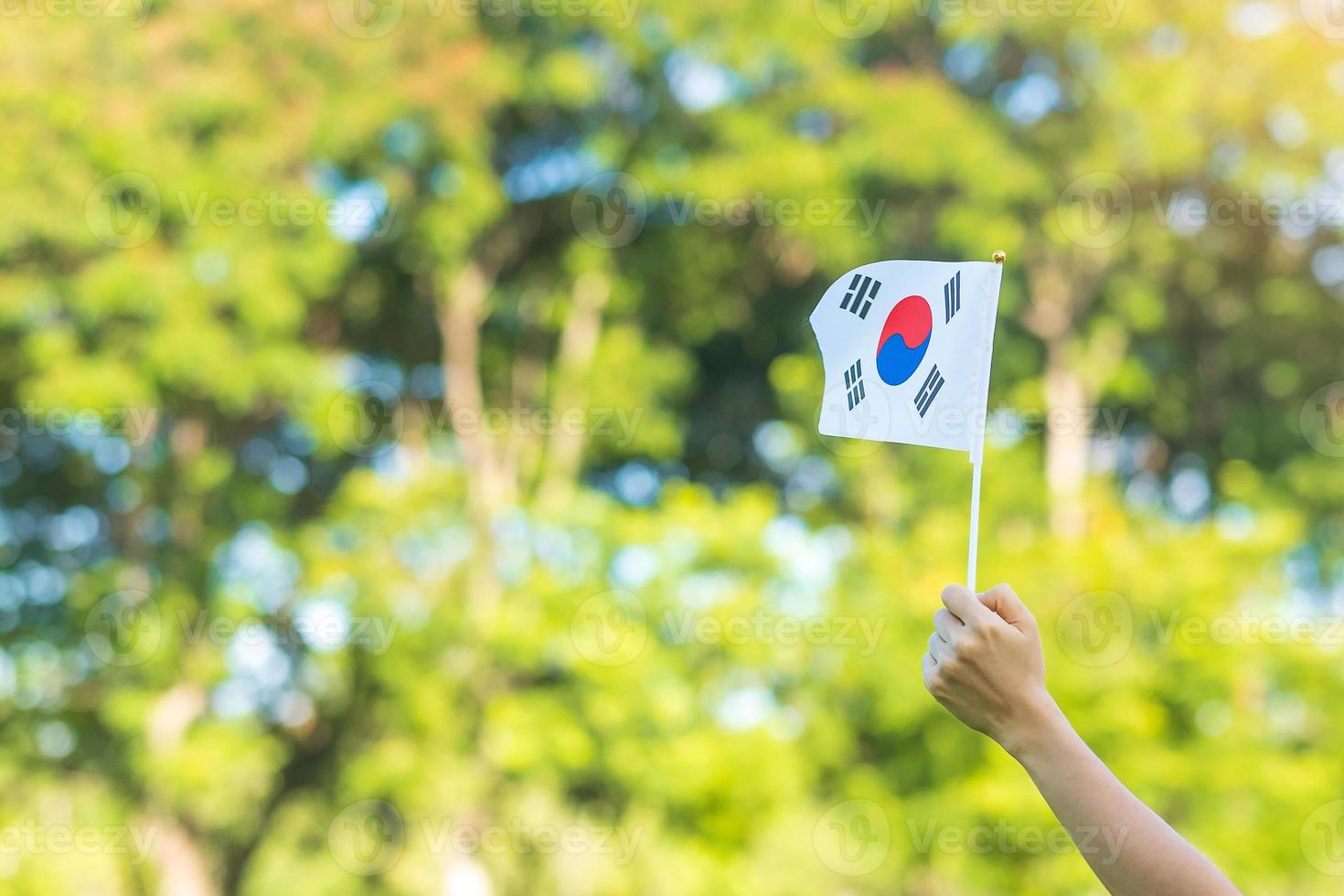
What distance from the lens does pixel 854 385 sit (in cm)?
256

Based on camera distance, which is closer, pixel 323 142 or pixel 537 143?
pixel 323 142

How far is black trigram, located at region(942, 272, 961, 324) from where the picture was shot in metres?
2.29

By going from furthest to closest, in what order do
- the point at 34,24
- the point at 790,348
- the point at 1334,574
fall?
the point at 790,348 < the point at 1334,574 < the point at 34,24

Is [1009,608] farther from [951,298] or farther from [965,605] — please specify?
[951,298]

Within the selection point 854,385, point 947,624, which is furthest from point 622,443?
point 947,624

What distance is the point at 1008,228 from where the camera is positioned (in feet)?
41.1

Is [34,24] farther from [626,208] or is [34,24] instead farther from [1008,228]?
[1008,228]

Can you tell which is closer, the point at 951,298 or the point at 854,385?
the point at 951,298

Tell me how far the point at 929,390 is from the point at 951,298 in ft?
0.54

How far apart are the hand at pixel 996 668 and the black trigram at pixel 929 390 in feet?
2.81

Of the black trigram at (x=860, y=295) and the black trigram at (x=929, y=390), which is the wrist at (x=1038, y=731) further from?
the black trigram at (x=860, y=295)

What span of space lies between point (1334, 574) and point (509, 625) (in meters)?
8.17

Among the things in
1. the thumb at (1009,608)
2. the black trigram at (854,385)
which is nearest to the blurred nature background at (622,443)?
the black trigram at (854,385)

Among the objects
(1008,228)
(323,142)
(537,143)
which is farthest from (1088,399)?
(323,142)
